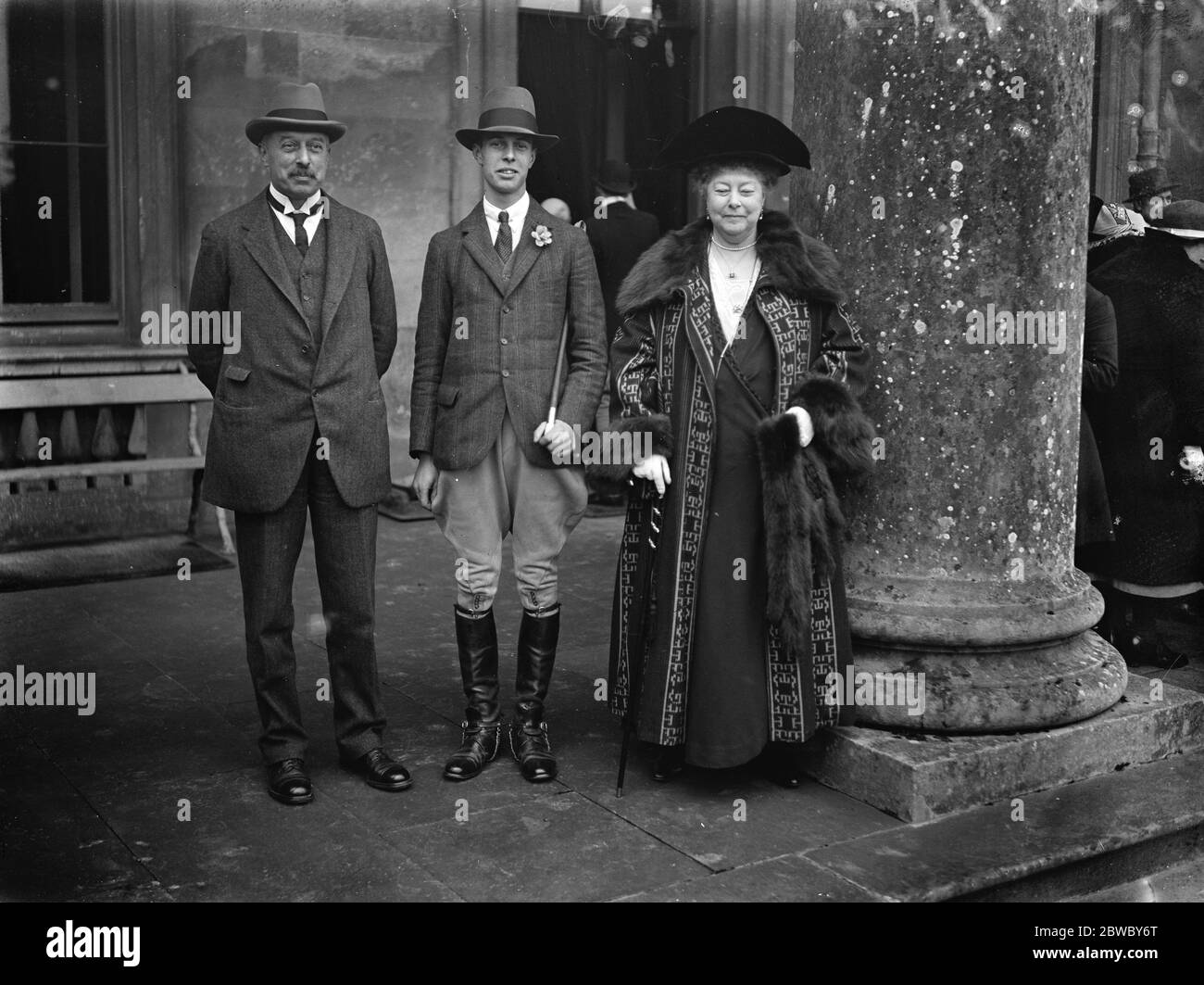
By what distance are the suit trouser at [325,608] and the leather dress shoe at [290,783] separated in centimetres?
3

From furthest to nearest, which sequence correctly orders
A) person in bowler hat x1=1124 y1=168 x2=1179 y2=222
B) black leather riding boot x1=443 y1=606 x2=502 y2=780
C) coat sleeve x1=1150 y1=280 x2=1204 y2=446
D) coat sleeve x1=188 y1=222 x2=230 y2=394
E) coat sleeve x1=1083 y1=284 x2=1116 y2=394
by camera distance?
person in bowler hat x1=1124 y1=168 x2=1179 y2=222, coat sleeve x1=1150 y1=280 x2=1204 y2=446, coat sleeve x1=1083 y1=284 x2=1116 y2=394, black leather riding boot x1=443 y1=606 x2=502 y2=780, coat sleeve x1=188 y1=222 x2=230 y2=394

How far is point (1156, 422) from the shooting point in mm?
5797

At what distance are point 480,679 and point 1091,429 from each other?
2.77 metres

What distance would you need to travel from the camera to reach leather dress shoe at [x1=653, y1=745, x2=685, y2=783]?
4375 mm

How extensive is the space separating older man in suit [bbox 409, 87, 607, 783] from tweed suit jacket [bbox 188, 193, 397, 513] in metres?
0.26

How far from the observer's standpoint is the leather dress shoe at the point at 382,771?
4277 millimetres

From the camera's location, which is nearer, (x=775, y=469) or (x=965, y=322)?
(x=775, y=469)

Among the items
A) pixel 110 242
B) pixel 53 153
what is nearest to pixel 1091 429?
pixel 110 242

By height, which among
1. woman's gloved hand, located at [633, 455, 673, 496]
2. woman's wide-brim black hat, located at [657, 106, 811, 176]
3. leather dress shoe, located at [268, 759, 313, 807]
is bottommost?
leather dress shoe, located at [268, 759, 313, 807]

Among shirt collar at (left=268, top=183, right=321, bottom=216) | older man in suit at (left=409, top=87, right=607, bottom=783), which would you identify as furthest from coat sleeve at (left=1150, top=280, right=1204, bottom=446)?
shirt collar at (left=268, top=183, right=321, bottom=216)

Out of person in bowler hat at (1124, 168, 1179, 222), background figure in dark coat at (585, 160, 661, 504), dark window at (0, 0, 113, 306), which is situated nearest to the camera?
person in bowler hat at (1124, 168, 1179, 222)

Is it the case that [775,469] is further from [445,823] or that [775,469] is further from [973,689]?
[445,823]

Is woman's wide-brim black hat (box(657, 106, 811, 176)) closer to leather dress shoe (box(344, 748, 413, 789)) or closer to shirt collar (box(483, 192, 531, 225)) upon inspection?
shirt collar (box(483, 192, 531, 225))
